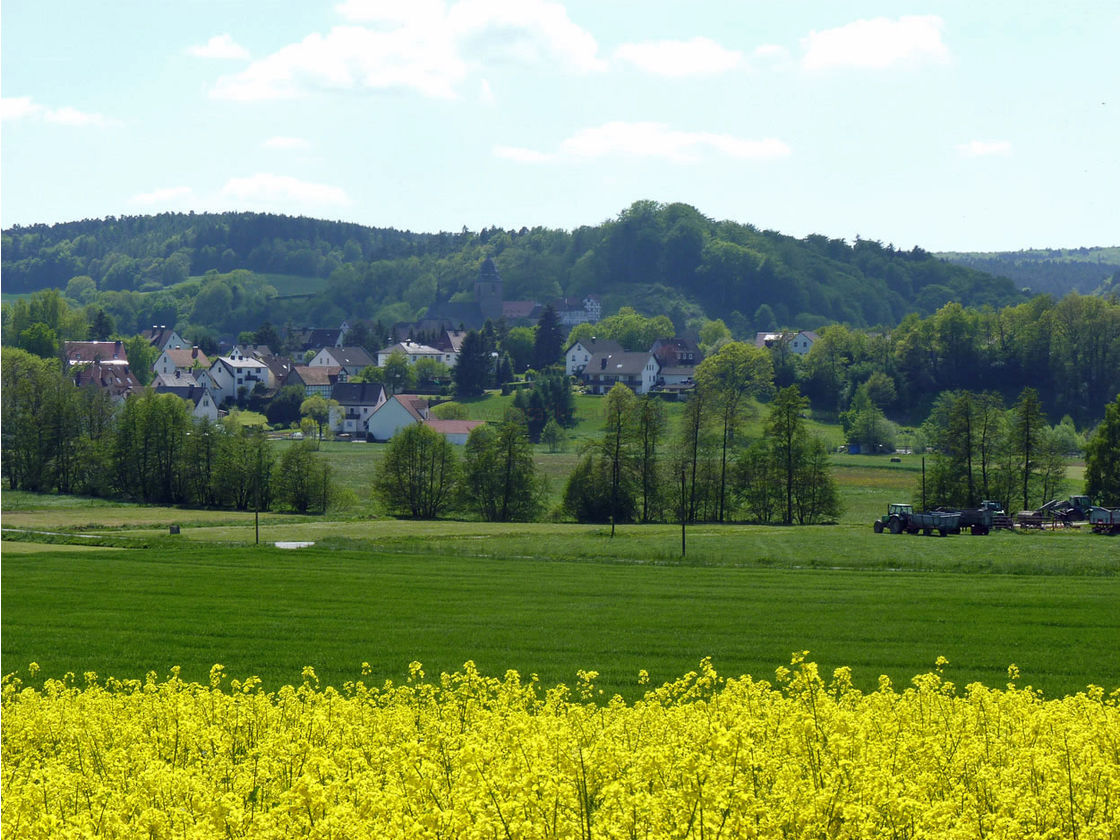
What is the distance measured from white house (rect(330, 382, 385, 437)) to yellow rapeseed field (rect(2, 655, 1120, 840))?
14368 centimetres

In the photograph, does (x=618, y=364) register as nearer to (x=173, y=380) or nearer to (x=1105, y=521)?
(x=173, y=380)

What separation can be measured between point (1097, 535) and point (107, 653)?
51.0m

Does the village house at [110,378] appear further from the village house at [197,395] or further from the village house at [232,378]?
the village house at [232,378]

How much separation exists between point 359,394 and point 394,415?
18.5 m

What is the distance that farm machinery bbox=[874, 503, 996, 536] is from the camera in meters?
62.3

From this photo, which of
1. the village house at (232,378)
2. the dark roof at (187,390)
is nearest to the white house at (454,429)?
the dark roof at (187,390)

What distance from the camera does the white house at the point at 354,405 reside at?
159 m

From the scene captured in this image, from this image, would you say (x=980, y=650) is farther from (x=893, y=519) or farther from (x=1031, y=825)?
(x=893, y=519)

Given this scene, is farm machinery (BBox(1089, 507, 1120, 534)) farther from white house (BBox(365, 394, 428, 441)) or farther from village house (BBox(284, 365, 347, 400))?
village house (BBox(284, 365, 347, 400))

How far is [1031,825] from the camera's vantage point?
35.4ft

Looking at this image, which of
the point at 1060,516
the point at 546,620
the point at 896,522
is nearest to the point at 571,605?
the point at 546,620

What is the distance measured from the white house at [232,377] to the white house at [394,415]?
40326mm

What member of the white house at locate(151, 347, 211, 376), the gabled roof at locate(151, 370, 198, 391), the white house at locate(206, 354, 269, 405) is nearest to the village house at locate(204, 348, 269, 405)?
the white house at locate(206, 354, 269, 405)

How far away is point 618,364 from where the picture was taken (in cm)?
18475
